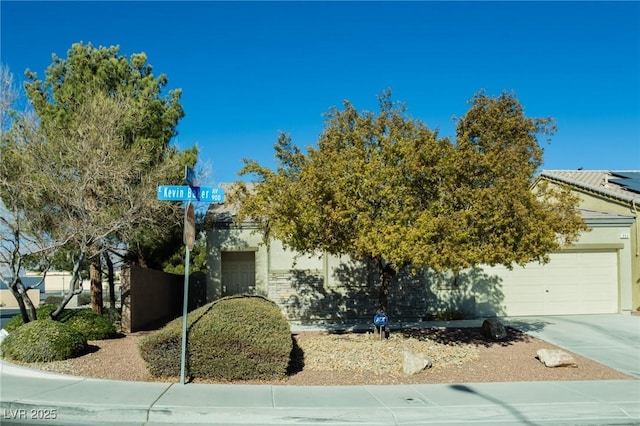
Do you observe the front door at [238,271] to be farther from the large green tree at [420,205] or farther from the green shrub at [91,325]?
the large green tree at [420,205]

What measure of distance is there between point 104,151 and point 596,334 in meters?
12.8

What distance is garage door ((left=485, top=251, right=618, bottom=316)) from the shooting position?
18.3m

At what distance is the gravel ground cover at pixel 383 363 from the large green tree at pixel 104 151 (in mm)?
2636

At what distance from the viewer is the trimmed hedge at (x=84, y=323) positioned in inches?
485

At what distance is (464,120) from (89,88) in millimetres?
9371

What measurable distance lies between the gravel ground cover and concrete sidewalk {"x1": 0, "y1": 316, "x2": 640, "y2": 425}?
510 mm

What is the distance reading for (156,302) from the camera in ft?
55.1

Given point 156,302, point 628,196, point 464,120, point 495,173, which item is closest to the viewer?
point 495,173

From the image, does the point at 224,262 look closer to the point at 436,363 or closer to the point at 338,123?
the point at 338,123

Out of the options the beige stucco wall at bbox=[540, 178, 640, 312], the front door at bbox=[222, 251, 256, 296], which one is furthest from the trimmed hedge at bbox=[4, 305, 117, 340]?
the beige stucco wall at bbox=[540, 178, 640, 312]

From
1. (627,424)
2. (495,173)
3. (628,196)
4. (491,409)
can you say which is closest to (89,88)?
(495,173)

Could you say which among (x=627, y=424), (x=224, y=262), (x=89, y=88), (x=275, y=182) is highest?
(x=89, y=88)

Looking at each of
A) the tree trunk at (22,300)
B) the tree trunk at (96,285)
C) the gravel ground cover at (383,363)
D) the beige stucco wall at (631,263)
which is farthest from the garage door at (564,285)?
the tree trunk at (22,300)

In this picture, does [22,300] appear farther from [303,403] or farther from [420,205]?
[420,205]
